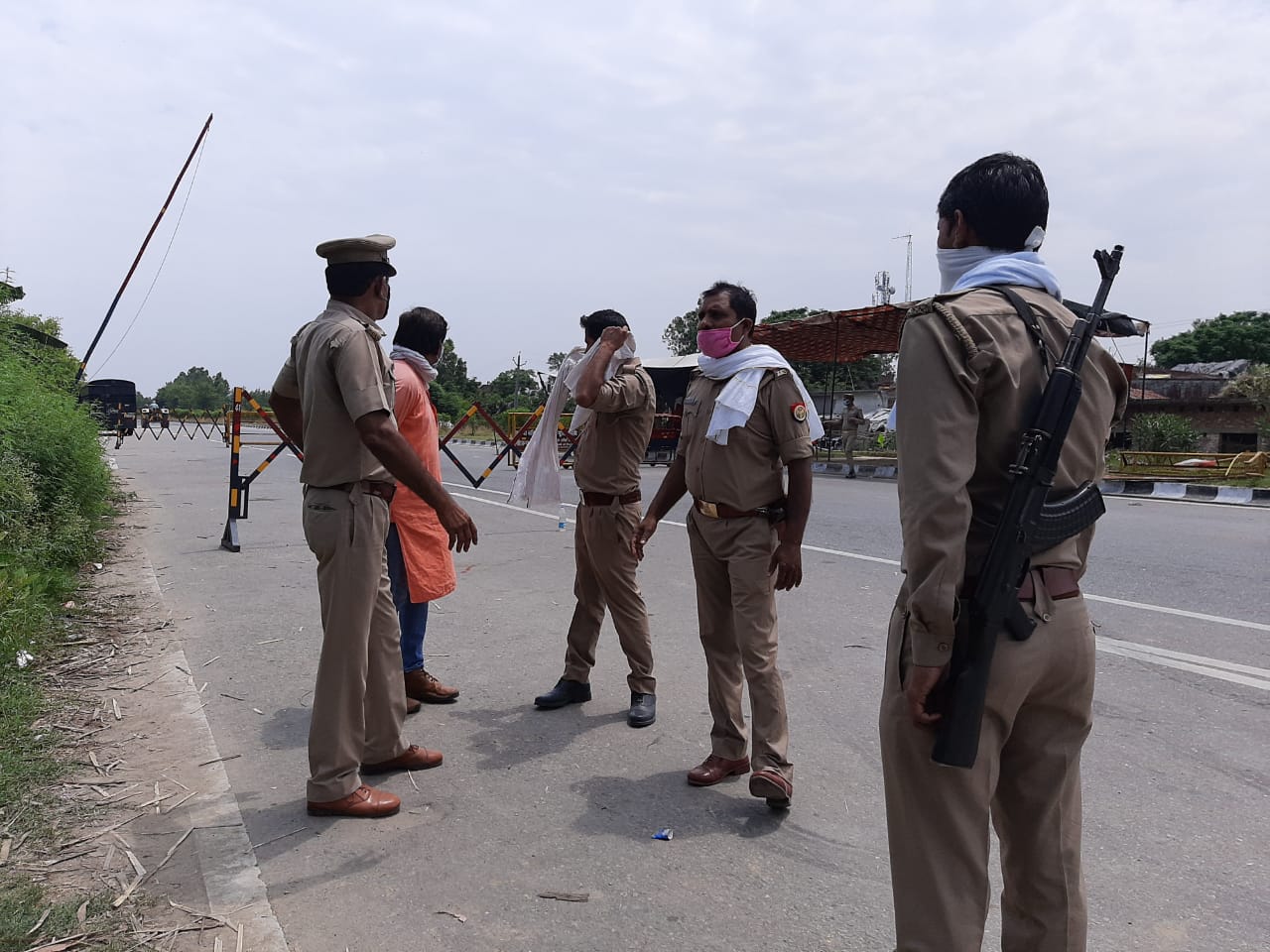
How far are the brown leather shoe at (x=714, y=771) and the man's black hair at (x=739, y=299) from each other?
1708mm

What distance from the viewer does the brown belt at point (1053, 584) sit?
→ 77.5 inches

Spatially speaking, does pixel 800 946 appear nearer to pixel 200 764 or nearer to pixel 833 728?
pixel 833 728

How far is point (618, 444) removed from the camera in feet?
14.6

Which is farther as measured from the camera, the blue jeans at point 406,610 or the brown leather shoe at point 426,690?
the brown leather shoe at point 426,690

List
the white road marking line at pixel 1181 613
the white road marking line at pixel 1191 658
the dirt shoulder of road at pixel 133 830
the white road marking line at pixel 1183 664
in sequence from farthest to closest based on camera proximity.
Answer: the white road marking line at pixel 1181 613, the white road marking line at pixel 1191 658, the white road marking line at pixel 1183 664, the dirt shoulder of road at pixel 133 830

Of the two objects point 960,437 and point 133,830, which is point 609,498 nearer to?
point 133,830

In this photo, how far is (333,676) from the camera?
135 inches

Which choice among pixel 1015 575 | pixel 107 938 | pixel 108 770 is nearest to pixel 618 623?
pixel 108 770

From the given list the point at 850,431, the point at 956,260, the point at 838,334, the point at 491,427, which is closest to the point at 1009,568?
the point at 956,260

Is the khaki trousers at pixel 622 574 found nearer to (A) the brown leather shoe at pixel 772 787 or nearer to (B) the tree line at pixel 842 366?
(A) the brown leather shoe at pixel 772 787

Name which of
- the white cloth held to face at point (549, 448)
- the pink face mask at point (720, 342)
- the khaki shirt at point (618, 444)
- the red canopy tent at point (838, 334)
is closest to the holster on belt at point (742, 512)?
the pink face mask at point (720, 342)

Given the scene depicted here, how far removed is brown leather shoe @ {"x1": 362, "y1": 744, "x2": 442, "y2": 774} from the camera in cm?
380

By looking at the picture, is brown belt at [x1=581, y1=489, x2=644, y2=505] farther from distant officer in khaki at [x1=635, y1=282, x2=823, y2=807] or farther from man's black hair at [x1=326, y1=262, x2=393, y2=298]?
man's black hair at [x1=326, y1=262, x2=393, y2=298]

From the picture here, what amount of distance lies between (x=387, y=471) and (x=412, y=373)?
3.89 feet
